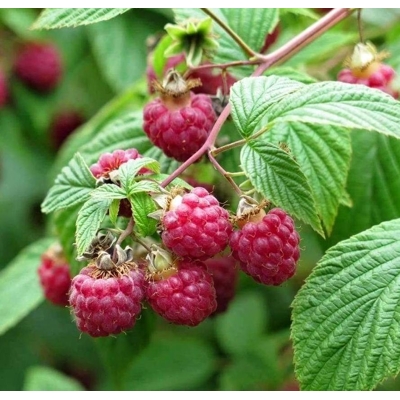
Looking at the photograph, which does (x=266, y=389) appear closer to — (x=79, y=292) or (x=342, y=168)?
(x=342, y=168)

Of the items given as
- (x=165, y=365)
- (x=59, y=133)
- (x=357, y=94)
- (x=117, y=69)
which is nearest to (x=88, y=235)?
(x=357, y=94)

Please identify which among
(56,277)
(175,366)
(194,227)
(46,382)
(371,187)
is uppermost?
(194,227)

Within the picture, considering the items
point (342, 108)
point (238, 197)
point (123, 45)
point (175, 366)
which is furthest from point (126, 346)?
point (123, 45)

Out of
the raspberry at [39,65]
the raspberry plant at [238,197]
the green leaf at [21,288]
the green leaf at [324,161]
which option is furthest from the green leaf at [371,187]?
the raspberry at [39,65]

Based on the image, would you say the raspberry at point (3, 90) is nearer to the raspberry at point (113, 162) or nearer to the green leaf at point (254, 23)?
the green leaf at point (254, 23)

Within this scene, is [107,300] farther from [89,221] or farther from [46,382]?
[46,382]
